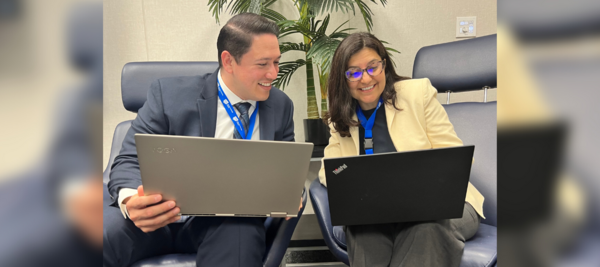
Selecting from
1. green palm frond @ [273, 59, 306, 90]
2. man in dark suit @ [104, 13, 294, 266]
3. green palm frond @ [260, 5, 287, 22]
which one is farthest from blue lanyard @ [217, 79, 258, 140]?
green palm frond @ [260, 5, 287, 22]

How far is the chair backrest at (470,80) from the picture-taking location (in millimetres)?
1725

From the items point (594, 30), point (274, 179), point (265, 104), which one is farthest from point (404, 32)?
point (594, 30)

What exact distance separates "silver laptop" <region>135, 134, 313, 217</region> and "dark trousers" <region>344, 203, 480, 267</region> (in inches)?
11.3

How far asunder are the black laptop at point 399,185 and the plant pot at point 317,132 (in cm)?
102

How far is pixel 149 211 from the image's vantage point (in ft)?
3.59

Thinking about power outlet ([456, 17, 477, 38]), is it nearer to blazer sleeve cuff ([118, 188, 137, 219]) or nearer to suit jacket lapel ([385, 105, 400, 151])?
suit jacket lapel ([385, 105, 400, 151])

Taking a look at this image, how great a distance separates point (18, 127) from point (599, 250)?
0.60ft

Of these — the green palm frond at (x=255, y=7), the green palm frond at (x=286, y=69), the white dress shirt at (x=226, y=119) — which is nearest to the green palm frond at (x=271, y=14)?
the green palm frond at (x=255, y=7)

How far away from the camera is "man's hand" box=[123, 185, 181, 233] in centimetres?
107

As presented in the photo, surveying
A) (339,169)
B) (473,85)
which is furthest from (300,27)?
(339,169)

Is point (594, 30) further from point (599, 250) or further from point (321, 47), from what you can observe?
point (321, 47)

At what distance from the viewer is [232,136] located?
1.47 meters

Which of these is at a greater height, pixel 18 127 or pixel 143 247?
pixel 18 127

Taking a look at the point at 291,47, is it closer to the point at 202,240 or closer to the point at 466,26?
the point at 466,26
